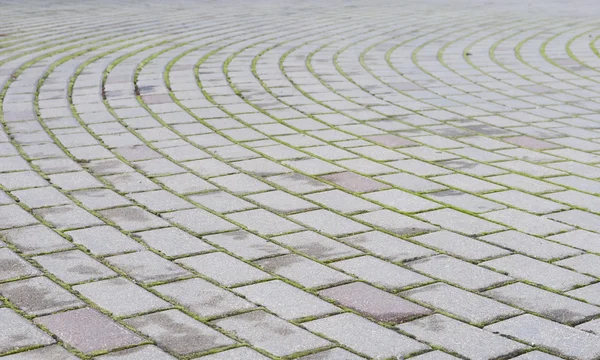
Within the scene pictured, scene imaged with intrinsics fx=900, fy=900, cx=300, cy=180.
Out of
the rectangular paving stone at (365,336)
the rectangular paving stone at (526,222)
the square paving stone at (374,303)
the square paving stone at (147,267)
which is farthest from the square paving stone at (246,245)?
the rectangular paving stone at (526,222)

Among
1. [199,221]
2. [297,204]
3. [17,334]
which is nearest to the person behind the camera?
[17,334]

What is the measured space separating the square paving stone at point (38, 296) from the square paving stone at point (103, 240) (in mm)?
378

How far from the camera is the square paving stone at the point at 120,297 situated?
3346 mm

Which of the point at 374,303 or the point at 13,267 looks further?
the point at 13,267

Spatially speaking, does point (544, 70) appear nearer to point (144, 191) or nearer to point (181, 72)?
point (181, 72)

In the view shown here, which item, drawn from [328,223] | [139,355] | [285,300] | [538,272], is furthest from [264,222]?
[139,355]

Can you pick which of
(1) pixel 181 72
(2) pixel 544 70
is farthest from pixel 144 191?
(2) pixel 544 70

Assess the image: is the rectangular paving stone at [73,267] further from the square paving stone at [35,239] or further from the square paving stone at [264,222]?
→ the square paving stone at [264,222]

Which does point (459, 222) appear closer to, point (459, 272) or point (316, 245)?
point (459, 272)

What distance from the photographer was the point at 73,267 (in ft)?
12.2

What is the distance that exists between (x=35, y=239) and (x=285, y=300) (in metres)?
1.27

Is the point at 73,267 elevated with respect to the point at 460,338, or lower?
A: elevated

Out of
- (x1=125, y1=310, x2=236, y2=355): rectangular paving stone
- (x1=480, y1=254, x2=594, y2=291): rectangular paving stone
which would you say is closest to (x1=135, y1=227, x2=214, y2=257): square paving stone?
(x1=125, y1=310, x2=236, y2=355): rectangular paving stone

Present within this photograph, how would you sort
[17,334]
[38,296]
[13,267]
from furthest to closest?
1. [13,267]
2. [38,296]
3. [17,334]
